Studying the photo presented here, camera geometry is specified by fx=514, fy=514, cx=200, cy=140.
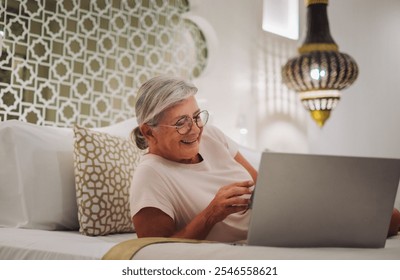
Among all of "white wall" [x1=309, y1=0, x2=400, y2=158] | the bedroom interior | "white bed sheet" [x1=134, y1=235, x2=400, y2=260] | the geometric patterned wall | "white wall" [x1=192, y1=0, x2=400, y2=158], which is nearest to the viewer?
"white bed sheet" [x1=134, y1=235, x2=400, y2=260]

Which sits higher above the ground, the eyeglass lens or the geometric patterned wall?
the geometric patterned wall

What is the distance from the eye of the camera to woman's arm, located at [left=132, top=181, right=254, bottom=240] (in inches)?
53.1

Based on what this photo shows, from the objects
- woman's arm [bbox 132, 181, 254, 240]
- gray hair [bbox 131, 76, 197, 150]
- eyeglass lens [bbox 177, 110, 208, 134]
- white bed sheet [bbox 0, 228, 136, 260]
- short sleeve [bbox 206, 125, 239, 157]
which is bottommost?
white bed sheet [bbox 0, 228, 136, 260]

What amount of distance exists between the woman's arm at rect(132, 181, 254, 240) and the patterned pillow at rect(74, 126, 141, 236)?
0.40 m

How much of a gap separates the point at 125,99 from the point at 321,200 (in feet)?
6.75

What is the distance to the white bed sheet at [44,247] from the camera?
4.10 feet

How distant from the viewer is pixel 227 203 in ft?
Answer: 4.40

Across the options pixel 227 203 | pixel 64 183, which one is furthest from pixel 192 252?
pixel 64 183

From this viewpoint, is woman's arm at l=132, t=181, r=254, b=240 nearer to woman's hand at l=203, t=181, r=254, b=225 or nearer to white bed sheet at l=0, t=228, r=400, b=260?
woman's hand at l=203, t=181, r=254, b=225

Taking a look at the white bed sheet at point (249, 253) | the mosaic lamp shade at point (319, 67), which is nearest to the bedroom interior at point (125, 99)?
the white bed sheet at point (249, 253)

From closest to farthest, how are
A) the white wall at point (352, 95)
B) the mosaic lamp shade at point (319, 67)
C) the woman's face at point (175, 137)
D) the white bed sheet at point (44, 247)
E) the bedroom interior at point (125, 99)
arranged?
the white bed sheet at point (44, 247)
the woman's face at point (175, 137)
the bedroom interior at point (125, 99)
the mosaic lamp shade at point (319, 67)
the white wall at point (352, 95)

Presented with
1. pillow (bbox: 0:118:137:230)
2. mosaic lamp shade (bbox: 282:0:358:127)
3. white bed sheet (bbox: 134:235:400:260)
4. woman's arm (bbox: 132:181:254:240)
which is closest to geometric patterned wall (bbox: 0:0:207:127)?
pillow (bbox: 0:118:137:230)

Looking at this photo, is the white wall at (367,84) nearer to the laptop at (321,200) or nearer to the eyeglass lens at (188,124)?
the eyeglass lens at (188,124)
